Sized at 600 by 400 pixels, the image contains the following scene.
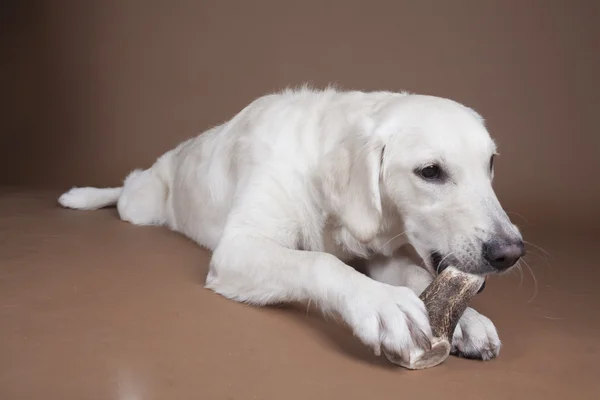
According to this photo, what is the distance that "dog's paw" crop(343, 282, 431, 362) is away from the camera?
229 centimetres

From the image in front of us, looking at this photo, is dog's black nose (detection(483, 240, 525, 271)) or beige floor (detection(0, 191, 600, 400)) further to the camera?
dog's black nose (detection(483, 240, 525, 271))

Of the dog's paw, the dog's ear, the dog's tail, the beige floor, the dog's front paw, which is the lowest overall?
the dog's tail

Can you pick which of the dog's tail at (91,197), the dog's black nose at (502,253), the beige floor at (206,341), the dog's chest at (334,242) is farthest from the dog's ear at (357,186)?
the dog's tail at (91,197)

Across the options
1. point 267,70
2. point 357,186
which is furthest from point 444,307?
point 267,70

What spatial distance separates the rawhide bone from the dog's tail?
119 inches

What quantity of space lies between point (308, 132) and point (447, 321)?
116cm

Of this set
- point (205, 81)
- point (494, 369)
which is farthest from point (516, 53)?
point (494, 369)

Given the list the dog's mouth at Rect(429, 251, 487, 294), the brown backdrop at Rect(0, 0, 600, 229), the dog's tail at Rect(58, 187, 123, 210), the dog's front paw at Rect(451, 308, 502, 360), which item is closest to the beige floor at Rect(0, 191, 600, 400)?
the dog's front paw at Rect(451, 308, 502, 360)

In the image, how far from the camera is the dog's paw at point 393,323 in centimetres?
229

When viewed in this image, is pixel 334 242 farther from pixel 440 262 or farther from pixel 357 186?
pixel 440 262

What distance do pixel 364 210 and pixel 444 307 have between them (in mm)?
577

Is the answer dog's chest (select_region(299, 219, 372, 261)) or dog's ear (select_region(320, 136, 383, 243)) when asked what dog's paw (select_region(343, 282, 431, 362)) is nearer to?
dog's ear (select_region(320, 136, 383, 243))

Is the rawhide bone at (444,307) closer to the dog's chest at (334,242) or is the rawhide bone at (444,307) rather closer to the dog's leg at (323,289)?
the dog's leg at (323,289)

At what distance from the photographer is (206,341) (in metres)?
2.54
